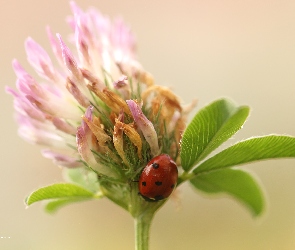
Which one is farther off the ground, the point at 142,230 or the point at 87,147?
the point at 87,147

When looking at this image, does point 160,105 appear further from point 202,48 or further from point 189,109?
point 202,48

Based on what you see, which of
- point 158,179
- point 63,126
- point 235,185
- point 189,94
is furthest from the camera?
point 189,94

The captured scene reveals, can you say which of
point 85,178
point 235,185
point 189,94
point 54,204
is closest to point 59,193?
point 85,178

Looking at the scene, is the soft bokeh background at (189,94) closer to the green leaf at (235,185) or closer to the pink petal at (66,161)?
the green leaf at (235,185)

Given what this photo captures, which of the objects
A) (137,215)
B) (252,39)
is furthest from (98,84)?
(252,39)

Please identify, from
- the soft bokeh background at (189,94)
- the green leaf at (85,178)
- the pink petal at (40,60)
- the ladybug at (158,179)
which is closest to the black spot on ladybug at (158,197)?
the ladybug at (158,179)

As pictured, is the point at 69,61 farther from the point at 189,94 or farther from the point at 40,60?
the point at 189,94
